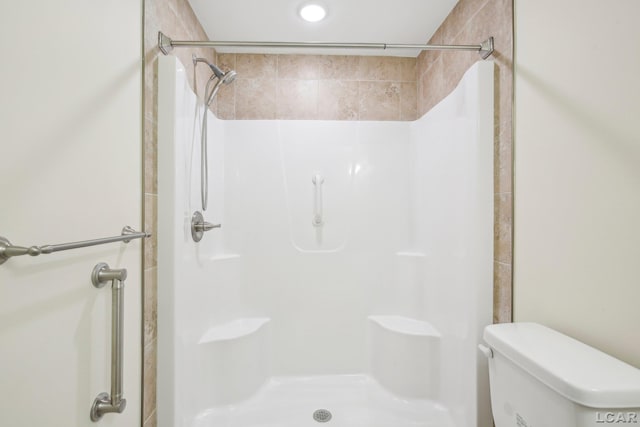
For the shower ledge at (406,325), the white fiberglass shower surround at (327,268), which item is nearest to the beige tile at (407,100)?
the white fiberglass shower surround at (327,268)

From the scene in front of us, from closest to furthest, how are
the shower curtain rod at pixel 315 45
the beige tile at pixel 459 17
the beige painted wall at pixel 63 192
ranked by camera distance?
the beige painted wall at pixel 63 192 → the shower curtain rod at pixel 315 45 → the beige tile at pixel 459 17

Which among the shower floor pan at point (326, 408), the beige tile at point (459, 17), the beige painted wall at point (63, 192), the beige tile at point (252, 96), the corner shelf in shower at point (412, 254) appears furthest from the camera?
the beige tile at point (252, 96)

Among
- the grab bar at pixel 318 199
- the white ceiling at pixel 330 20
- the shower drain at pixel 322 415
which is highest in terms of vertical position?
the white ceiling at pixel 330 20

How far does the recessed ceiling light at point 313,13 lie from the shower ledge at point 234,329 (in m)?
1.86

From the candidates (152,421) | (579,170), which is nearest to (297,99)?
(579,170)

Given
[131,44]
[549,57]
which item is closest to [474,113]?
[549,57]

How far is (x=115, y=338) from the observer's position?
0.85 metres

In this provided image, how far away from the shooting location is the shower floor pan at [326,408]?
5.21 ft

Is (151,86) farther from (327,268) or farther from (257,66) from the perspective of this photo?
(327,268)

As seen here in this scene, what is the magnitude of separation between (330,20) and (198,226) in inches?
55.7

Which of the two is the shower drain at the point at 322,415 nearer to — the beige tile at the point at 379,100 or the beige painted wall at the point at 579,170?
the beige painted wall at the point at 579,170

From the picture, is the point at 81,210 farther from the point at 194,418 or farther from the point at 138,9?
the point at 194,418

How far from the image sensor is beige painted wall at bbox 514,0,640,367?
30.1 inches

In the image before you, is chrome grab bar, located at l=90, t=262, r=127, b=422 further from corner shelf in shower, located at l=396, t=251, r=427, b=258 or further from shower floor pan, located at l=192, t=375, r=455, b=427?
corner shelf in shower, located at l=396, t=251, r=427, b=258
